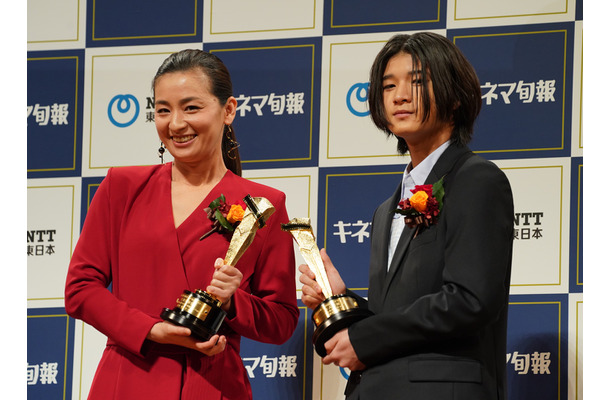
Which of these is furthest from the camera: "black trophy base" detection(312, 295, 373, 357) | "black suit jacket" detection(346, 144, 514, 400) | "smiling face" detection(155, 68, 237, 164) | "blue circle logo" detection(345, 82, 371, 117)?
"blue circle logo" detection(345, 82, 371, 117)

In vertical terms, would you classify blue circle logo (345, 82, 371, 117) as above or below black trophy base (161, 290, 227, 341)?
above

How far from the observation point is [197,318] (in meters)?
2.62

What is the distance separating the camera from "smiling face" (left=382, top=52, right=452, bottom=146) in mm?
2571

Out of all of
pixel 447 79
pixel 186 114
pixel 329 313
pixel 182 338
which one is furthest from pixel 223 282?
pixel 447 79

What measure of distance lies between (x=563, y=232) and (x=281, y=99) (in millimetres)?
1280

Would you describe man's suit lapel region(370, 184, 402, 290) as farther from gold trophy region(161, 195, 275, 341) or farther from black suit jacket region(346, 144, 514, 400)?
→ gold trophy region(161, 195, 275, 341)

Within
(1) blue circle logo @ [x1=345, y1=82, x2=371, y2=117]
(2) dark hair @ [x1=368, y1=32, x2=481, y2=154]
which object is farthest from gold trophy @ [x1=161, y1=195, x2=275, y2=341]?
(1) blue circle logo @ [x1=345, y1=82, x2=371, y2=117]

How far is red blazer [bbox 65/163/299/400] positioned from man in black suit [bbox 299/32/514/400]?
1.32 ft

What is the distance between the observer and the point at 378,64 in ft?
8.84

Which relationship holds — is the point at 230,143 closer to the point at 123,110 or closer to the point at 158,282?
the point at 158,282

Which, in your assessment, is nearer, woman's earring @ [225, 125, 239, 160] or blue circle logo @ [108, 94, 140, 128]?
woman's earring @ [225, 125, 239, 160]

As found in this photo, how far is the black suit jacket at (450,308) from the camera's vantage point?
227 cm

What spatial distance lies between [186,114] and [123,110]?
1059mm

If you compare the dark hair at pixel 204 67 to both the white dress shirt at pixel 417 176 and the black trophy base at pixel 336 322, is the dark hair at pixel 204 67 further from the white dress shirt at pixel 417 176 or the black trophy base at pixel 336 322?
the black trophy base at pixel 336 322
